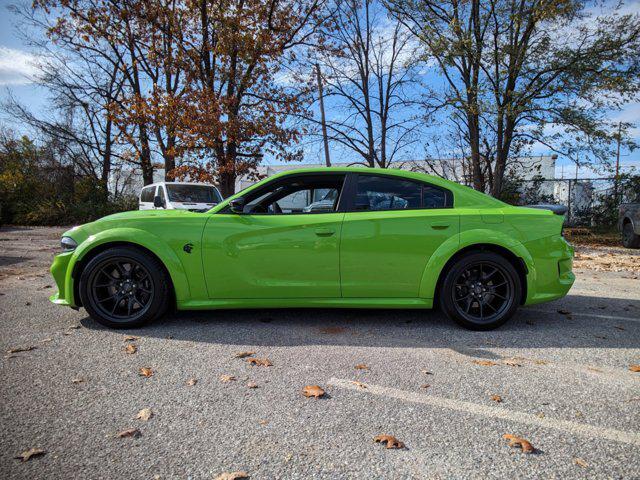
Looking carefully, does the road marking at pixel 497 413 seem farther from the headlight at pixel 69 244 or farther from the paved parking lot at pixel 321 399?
the headlight at pixel 69 244

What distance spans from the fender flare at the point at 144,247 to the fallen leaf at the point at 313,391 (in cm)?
171

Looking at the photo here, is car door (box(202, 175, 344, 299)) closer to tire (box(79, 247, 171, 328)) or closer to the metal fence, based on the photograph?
tire (box(79, 247, 171, 328))

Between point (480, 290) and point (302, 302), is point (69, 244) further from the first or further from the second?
point (480, 290)

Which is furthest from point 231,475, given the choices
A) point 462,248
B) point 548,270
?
point 548,270

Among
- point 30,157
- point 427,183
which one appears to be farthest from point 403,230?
point 30,157

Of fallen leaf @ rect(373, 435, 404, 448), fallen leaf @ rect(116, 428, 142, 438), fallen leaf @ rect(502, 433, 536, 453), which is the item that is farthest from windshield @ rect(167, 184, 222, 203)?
fallen leaf @ rect(502, 433, 536, 453)

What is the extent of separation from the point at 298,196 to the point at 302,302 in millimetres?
1037

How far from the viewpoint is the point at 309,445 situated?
79.0 inches

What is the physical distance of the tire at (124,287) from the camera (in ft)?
12.4

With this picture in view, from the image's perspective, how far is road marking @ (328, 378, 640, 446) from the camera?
210 cm

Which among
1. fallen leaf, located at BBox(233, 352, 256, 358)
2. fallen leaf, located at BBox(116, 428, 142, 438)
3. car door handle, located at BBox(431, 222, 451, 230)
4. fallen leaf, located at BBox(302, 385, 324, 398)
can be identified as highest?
car door handle, located at BBox(431, 222, 451, 230)

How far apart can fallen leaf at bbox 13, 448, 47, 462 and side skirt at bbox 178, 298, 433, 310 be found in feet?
6.23

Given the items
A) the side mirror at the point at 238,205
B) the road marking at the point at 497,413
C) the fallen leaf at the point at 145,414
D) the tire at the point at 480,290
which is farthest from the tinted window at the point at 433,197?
the fallen leaf at the point at 145,414

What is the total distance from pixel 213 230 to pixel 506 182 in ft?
57.8
